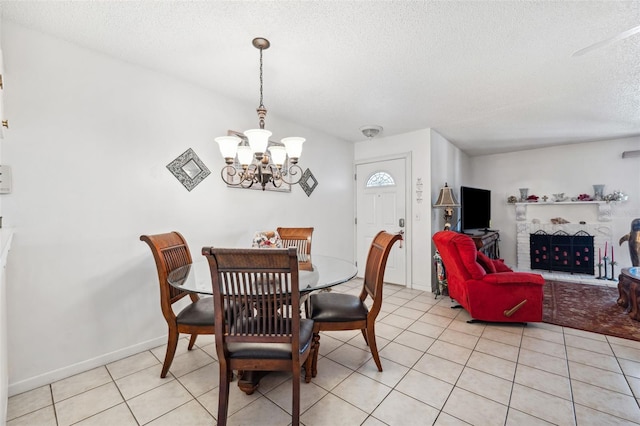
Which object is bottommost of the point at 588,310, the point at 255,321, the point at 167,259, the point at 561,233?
the point at 588,310

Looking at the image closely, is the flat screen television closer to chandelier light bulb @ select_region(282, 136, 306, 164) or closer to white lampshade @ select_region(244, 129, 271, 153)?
chandelier light bulb @ select_region(282, 136, 306, 164)

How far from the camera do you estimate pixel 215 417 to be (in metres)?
1.53

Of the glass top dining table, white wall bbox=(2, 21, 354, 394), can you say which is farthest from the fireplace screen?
white wall bbox=(2, 21, 354, 394)

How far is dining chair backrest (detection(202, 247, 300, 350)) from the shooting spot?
1272mm

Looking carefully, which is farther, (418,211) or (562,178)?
(562,178)

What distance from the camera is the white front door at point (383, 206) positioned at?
4.18 m

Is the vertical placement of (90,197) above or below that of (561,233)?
above

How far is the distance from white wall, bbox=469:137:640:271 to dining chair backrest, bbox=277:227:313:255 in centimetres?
471

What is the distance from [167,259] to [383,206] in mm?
3235

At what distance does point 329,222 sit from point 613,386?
10.3 feet

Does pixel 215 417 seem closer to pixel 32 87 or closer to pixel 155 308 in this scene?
pixel 155 308

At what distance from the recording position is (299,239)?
9.55 ft

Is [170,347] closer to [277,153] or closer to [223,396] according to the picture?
[223,396]

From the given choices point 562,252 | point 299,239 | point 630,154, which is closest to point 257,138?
point 299,239
